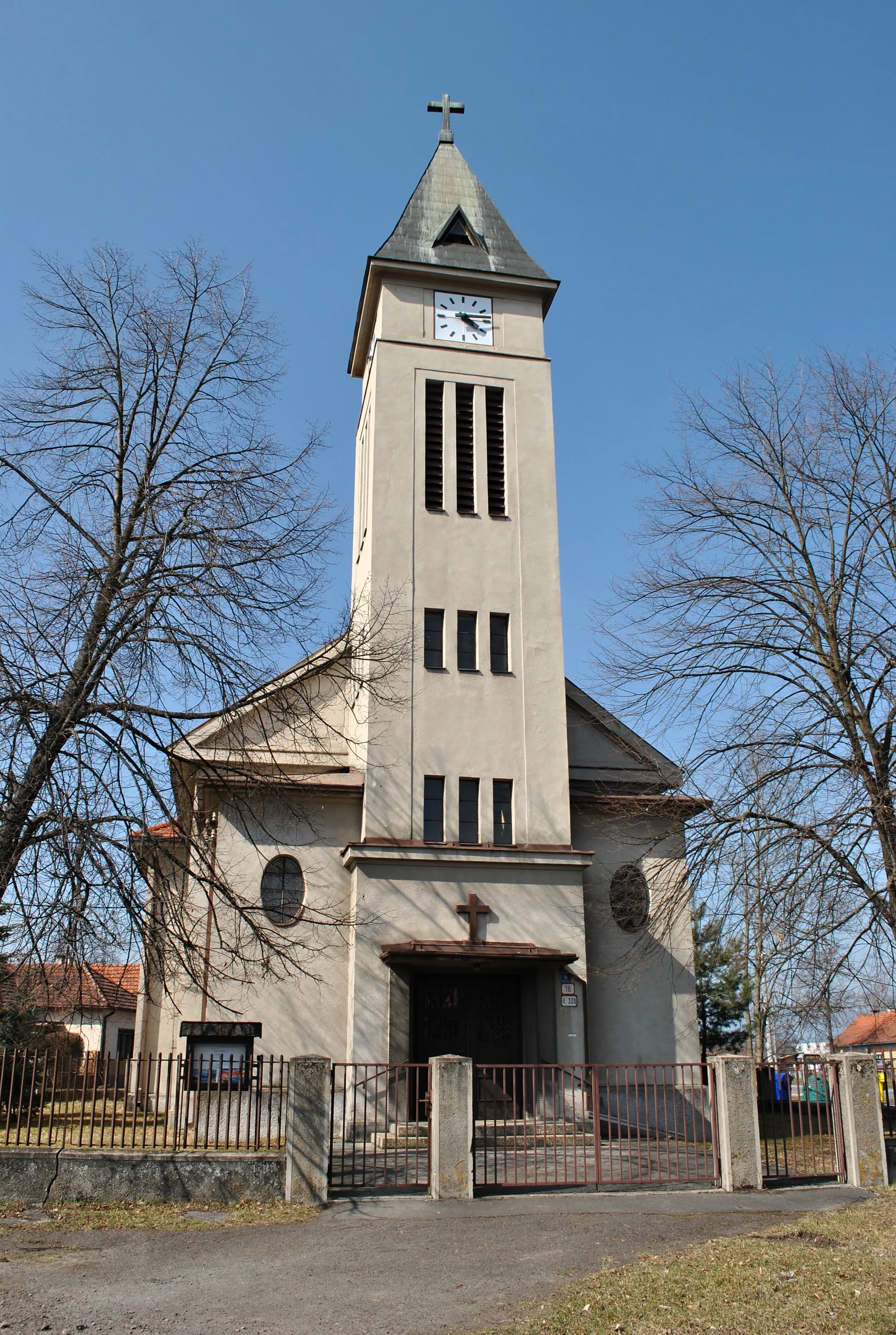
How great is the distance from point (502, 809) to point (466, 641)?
3.46 metres

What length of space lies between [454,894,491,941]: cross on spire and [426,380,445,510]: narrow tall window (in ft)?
26.7

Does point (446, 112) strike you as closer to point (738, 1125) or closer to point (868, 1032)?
point (738, 1125)

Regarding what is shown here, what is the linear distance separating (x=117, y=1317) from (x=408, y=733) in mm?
13680

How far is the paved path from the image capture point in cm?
804

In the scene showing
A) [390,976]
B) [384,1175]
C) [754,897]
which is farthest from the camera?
[390,976]

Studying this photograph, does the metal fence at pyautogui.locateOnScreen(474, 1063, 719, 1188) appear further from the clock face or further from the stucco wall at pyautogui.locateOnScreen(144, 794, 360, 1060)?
the clock face

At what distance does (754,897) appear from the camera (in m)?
14.7

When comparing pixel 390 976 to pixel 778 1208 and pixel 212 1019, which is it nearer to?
pixel 212 1019

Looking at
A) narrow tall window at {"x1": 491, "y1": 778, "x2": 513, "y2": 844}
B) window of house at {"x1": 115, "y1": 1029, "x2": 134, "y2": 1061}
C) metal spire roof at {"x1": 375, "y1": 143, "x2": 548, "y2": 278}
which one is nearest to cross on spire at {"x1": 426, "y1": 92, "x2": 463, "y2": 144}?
metal spire roof at {"x1": 375, "y1": 143, "x2": 548, "y2": 278}

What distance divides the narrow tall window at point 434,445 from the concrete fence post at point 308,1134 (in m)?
13.2

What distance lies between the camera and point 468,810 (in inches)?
830

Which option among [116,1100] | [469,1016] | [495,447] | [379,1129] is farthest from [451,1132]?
[495,447]

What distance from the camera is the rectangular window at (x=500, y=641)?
72.7 feet

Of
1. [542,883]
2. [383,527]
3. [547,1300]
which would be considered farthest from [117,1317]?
[383,527]
